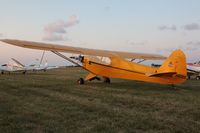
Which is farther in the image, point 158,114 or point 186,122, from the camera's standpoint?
point 158,114

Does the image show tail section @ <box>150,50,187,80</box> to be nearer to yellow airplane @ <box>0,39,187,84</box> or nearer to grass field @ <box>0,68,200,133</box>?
yellow airplane @ <box>0,39,187,84</box>

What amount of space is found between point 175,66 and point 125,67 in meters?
2.72

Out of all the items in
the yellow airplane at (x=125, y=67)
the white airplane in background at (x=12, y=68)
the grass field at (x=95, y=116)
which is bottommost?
the white airplane in background at (x=12, y=68)

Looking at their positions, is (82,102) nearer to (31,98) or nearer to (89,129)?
(31,98)

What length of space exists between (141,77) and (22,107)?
676cm

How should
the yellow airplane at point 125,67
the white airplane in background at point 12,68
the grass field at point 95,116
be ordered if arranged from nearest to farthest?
the grass field at point 95,116
the yellow airplane at point 125,67
the white airplane in background at point 12,68

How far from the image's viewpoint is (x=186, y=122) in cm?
636

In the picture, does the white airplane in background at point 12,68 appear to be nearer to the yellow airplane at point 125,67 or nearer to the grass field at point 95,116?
the yellow airplane at point 125,67

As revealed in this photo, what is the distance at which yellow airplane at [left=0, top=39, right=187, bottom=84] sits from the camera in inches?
486

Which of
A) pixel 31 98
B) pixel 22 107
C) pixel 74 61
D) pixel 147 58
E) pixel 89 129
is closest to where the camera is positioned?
pixel 89 129

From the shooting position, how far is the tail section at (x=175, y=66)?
481 inches

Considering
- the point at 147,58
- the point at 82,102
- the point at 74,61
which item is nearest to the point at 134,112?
the point at 82,102

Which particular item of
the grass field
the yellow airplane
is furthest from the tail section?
the grass field

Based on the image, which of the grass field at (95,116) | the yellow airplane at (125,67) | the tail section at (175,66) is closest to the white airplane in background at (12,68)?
the yellow airplane at (125,67)
